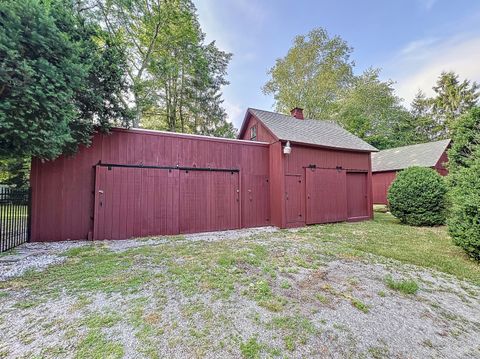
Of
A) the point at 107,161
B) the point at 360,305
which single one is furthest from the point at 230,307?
the point at 107,161

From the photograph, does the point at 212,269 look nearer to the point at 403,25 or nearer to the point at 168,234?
the point at 168,234

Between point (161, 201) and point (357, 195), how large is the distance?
7.55 meters

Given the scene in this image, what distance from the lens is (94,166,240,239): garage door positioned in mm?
5465

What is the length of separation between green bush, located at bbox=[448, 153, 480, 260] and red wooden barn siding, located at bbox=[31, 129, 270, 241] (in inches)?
189

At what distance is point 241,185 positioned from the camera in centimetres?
710

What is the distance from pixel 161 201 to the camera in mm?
6000

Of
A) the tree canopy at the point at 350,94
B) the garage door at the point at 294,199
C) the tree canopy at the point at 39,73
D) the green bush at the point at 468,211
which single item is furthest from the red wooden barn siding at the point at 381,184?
the tree canopy at the point at 39,73

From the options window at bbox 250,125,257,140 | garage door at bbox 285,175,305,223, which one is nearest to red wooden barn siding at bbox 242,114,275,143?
window at bbox 250,125,257,140

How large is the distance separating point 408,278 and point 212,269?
296 centimetres

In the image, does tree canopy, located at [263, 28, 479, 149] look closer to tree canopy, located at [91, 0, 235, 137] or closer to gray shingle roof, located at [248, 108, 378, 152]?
tree canopy, located at [91, 0, 235, 137]

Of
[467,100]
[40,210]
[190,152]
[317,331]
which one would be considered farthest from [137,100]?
[467,100]

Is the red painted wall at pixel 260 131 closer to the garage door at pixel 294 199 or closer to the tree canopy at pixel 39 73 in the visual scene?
the garage door at pixel 294 199

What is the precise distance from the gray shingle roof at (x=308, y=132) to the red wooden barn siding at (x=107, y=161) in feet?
4.96

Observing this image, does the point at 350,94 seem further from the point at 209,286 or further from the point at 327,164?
the point at 209,286
